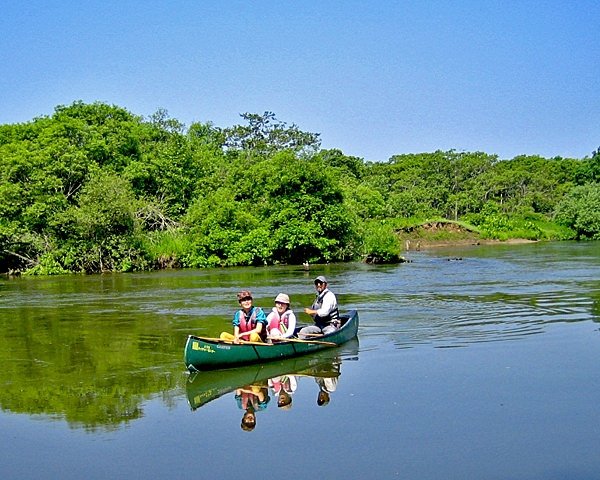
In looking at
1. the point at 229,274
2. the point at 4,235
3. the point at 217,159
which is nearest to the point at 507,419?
the point at 229,274

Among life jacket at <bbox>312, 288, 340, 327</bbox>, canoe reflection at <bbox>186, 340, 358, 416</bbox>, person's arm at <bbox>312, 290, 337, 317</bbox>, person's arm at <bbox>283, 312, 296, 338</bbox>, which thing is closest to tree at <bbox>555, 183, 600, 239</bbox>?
life jacket at <bbox>312, 288, 340, 327</bbox>

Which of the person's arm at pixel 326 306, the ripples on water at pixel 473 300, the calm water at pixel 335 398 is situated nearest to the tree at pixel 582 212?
the ripples on water at pixel 473 300

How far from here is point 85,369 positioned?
14.4 meters

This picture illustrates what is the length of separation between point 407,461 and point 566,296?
16.2 metres

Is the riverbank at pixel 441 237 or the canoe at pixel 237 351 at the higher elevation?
the riverbank at pixel 441 237

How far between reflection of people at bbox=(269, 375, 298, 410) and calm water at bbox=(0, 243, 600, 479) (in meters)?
0.12

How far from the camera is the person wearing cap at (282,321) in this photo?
47.3 ft

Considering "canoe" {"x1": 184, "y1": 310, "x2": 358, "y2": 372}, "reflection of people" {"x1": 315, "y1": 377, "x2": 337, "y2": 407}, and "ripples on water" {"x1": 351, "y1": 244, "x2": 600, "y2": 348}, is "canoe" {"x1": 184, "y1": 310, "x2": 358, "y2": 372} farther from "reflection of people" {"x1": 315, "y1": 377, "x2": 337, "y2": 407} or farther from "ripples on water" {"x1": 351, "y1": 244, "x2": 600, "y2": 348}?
"ripples on water" {"x1": 351, "y1": 244, "x2": 600, "y2": 348}

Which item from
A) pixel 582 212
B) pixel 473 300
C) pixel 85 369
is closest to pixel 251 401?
pixel 85 369

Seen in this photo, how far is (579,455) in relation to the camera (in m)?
8.61

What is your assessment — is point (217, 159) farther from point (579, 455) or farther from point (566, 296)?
point (579, 455)

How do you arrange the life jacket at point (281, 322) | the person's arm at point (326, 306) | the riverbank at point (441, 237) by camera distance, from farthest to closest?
the riverbank at point (441, 237)
the person's arm at point (326, 306)
the life jacket at point (281, 322)

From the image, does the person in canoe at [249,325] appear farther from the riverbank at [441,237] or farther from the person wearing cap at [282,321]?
the riverbank at [441,237]

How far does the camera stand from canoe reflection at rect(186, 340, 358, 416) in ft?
38.0
